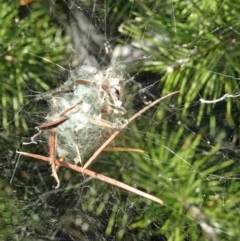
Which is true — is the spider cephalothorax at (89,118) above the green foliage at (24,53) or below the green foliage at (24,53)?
below

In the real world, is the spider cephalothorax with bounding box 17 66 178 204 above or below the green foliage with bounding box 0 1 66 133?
below

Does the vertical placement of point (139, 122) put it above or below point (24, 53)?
below

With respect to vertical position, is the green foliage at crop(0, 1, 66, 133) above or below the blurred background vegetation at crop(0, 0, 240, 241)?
above

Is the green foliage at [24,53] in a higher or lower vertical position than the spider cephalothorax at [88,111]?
higher

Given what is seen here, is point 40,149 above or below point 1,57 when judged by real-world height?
below

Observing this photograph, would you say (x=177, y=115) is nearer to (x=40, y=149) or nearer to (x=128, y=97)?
(x=128, y=97)

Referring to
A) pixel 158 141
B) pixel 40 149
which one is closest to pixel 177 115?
pixel 158 141

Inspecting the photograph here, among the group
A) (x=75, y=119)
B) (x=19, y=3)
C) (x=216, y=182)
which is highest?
(x=19, y=3)
